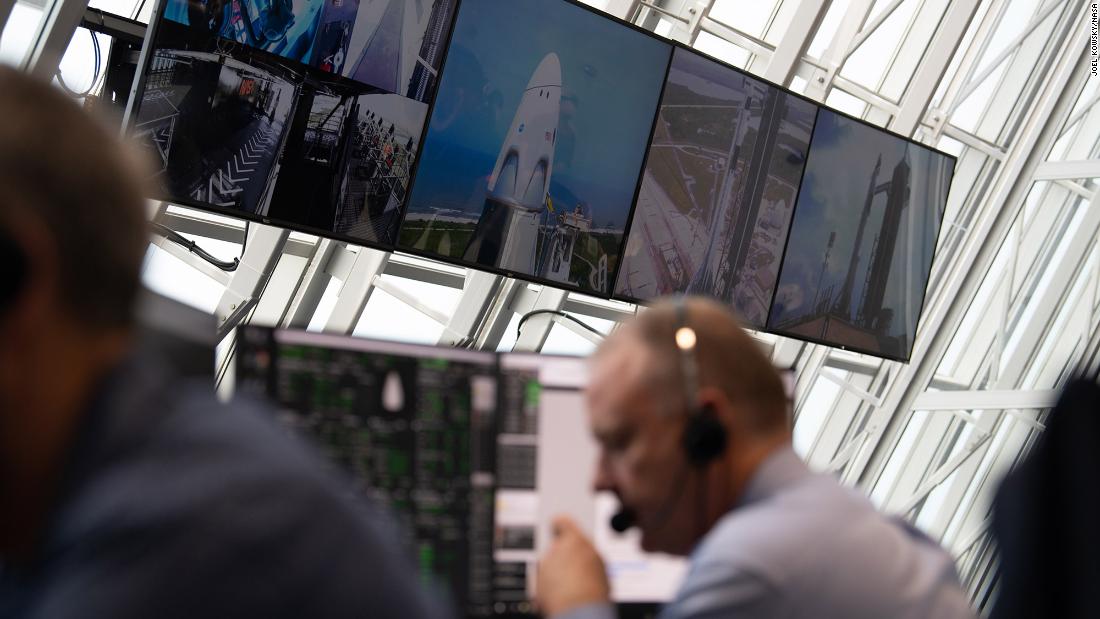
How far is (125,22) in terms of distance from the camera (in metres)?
3.64

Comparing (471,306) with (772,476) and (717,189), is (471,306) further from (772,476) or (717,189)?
(772,476)

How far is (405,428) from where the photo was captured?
181 centimetres

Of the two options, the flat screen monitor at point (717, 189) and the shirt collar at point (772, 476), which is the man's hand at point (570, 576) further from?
the flat screen monitor at point (717, 189)

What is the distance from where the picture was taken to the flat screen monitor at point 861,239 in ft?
16.0

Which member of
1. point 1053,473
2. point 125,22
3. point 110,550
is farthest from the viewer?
point 125,22

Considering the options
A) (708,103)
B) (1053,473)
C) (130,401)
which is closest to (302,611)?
(130,401)

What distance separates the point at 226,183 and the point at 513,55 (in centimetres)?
112

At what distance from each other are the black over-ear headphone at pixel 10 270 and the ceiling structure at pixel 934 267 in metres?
3.00

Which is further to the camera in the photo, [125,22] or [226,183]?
[125,22]

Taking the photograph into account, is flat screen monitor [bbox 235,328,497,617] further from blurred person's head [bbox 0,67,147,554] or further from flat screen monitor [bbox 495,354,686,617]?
blurred person's head [bbox 0,67,147,554]

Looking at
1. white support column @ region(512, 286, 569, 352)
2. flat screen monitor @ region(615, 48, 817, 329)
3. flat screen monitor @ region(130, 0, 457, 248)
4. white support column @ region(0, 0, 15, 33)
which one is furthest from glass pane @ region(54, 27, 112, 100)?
white support column @ region(512, 286, 569, 352)

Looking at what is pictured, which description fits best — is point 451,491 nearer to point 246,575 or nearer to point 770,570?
point 770,570

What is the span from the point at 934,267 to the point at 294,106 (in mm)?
5554

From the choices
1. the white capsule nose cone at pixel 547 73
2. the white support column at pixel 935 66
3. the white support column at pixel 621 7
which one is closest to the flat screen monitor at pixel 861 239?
the white support column at pixel 935 66
